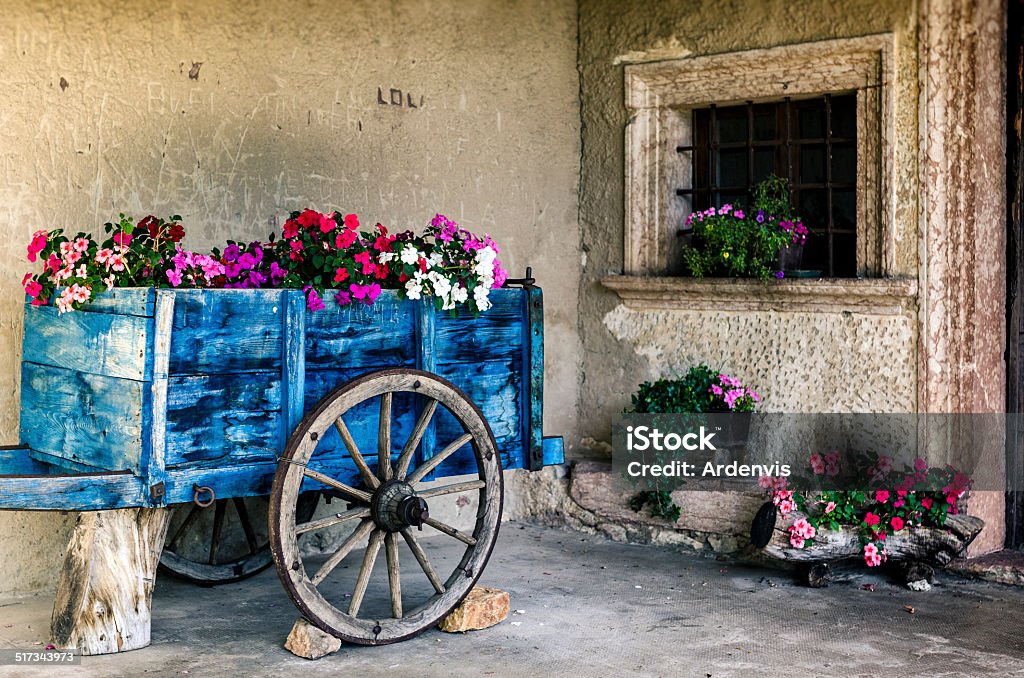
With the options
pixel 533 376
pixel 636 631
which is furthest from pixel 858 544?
pixel 533 376

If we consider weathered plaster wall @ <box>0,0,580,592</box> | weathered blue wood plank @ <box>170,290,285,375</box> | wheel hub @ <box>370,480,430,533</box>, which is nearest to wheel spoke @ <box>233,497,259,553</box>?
weathered plaster wall @ <box>0,0,580,592</box>

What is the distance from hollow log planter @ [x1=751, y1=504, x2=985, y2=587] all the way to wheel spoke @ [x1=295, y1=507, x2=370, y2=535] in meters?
1.88

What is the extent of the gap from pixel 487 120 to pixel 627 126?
711 millimetres

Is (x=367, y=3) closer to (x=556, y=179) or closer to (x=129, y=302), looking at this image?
(x=556, y=179)

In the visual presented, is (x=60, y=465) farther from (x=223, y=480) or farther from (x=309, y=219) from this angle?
(x=309, y=219)

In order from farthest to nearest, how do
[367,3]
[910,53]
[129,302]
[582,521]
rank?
[582,521], [367,3], [910,53], [129,302]

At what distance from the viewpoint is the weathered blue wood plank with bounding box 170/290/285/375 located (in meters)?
3.45

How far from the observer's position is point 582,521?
5.76 metres

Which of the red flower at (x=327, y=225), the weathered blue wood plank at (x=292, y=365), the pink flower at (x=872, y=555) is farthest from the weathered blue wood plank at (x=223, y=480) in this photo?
the pink flower at (x=872, y=555)

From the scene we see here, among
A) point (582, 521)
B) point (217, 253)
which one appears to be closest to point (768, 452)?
point (582, 521)

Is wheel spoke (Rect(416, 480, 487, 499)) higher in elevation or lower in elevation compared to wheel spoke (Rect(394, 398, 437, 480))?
lower

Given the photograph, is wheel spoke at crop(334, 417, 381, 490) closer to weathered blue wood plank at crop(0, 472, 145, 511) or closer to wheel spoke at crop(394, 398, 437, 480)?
wheel spoke at crop(394, 398, 437, 480)

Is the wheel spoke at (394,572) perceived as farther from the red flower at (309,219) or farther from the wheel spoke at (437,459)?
the red flower at (309,219)

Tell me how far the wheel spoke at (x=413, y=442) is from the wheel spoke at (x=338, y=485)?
13 cm
